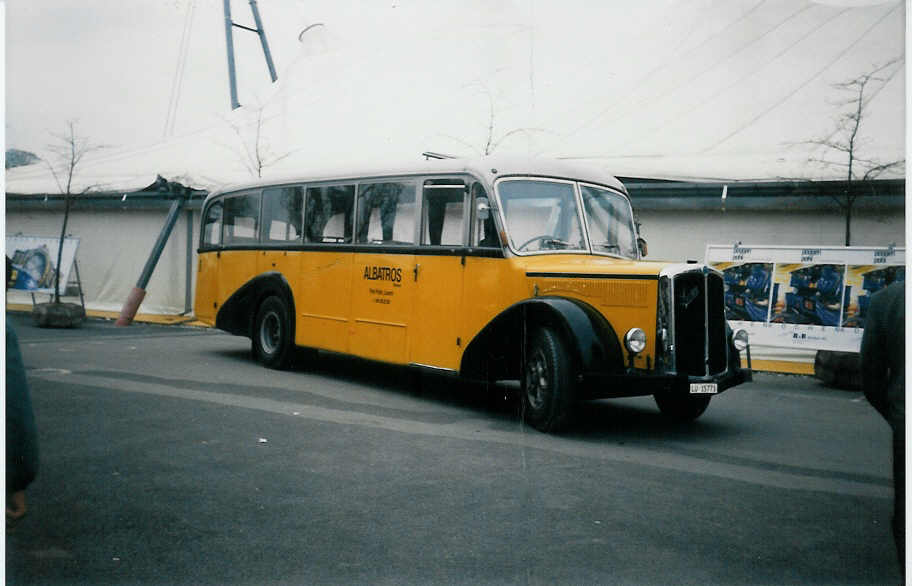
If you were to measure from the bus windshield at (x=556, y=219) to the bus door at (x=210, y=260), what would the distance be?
4.19 m

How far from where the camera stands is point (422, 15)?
5.11m

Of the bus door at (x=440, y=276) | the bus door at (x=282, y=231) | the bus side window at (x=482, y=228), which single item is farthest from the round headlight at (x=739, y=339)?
the bus door at (x=282, y=231)

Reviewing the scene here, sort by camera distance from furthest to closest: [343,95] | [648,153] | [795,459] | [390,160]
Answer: [648,153], [390,160], [343,95], [795,459]

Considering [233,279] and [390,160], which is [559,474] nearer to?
[390,160]

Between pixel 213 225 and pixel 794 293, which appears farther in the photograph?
pixel 213 225

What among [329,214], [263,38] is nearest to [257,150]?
[329,214]

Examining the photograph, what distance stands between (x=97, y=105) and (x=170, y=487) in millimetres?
2202

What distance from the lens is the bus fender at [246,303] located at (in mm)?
9506

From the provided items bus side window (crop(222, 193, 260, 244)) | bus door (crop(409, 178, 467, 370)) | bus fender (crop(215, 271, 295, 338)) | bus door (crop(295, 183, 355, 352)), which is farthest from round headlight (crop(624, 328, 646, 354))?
bus side window (crop(222, 193, 260, 244))

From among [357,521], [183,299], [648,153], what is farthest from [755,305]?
[357,521]

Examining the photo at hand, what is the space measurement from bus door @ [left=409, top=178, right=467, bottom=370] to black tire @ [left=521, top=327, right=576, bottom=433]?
0.80 meters

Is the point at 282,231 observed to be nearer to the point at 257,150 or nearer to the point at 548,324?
the point at 257,150

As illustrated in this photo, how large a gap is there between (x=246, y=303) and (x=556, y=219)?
427 cm

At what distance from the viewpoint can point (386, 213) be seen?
26.8 feet
